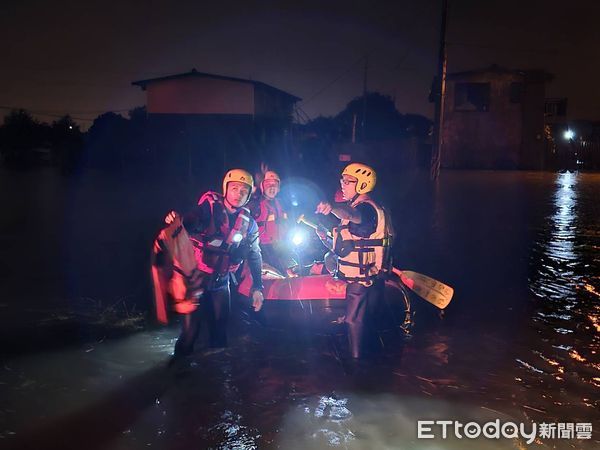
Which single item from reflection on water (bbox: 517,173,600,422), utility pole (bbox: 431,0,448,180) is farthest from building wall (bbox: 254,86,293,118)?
reflection on water (bbox: 517,173,600,422)

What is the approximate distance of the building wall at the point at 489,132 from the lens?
42.5 metres

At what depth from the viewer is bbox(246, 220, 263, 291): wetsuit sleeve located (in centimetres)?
537

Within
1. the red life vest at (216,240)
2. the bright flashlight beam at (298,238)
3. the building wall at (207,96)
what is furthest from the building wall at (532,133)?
the red life vest at (216,240)

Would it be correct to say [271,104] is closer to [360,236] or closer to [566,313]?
[566,313]

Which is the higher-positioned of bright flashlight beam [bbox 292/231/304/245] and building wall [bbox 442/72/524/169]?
building wall [bbox 442/72/524/169]

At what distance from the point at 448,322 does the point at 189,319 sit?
10.9ft

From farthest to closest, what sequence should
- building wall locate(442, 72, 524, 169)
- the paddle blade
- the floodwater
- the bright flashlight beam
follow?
building wall locate(442, 72, 524, 169) → the bright flashlight beam → the paddle blade → the floodwater

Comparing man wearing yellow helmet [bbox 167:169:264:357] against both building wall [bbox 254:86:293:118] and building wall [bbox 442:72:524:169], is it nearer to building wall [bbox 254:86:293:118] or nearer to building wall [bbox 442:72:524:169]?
building wall [bbox 254:86:293:118]

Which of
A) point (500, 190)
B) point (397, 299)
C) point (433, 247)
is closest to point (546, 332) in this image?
point (397, 299)

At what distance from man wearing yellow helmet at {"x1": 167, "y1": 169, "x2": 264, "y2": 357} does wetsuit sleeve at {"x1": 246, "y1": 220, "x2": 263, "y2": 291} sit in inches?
0.4

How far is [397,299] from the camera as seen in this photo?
6.25 metres

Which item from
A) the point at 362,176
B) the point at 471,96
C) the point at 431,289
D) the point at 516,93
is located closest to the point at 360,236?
the point at 362,176

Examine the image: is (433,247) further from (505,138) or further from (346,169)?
(505,138)

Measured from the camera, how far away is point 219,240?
502cm
